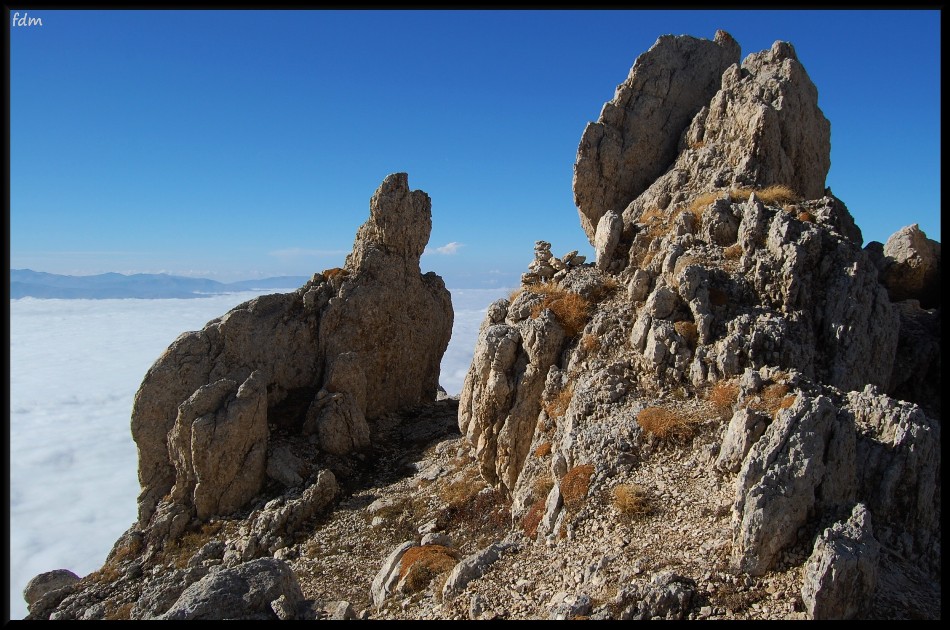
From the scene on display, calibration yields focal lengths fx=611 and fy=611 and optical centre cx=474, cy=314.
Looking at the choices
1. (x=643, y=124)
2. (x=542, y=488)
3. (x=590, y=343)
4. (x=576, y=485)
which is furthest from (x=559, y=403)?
(x=643, y=124)

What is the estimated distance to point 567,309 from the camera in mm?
28672

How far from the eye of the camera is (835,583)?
13.4 metres

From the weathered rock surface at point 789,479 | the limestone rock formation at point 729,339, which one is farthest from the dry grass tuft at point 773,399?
the weathered rock surface at point 789,479

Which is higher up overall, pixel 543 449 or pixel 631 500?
pixel 631 500

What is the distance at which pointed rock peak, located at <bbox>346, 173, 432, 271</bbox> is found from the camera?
45.4m

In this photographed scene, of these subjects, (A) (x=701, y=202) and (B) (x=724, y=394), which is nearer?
(B) (x=724, y=394)

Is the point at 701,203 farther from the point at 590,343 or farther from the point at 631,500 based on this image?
the point at 631,500

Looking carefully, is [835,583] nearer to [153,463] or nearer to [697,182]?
[697,182]

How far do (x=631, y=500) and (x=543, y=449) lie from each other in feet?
24.0

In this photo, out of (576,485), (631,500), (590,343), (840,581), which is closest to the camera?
(840,581)

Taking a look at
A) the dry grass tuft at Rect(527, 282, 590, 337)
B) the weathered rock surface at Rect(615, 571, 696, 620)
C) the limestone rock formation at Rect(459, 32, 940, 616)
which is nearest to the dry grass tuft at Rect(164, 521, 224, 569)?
the limestone rock formation at Rect(459, 32, 940, 616)

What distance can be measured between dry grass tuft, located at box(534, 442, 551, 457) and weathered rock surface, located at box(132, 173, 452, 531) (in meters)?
17.7

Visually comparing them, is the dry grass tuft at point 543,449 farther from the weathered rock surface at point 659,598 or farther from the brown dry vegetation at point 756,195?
the brown dry vegetation at point 756,195

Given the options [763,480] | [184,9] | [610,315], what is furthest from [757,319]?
[184,9]
